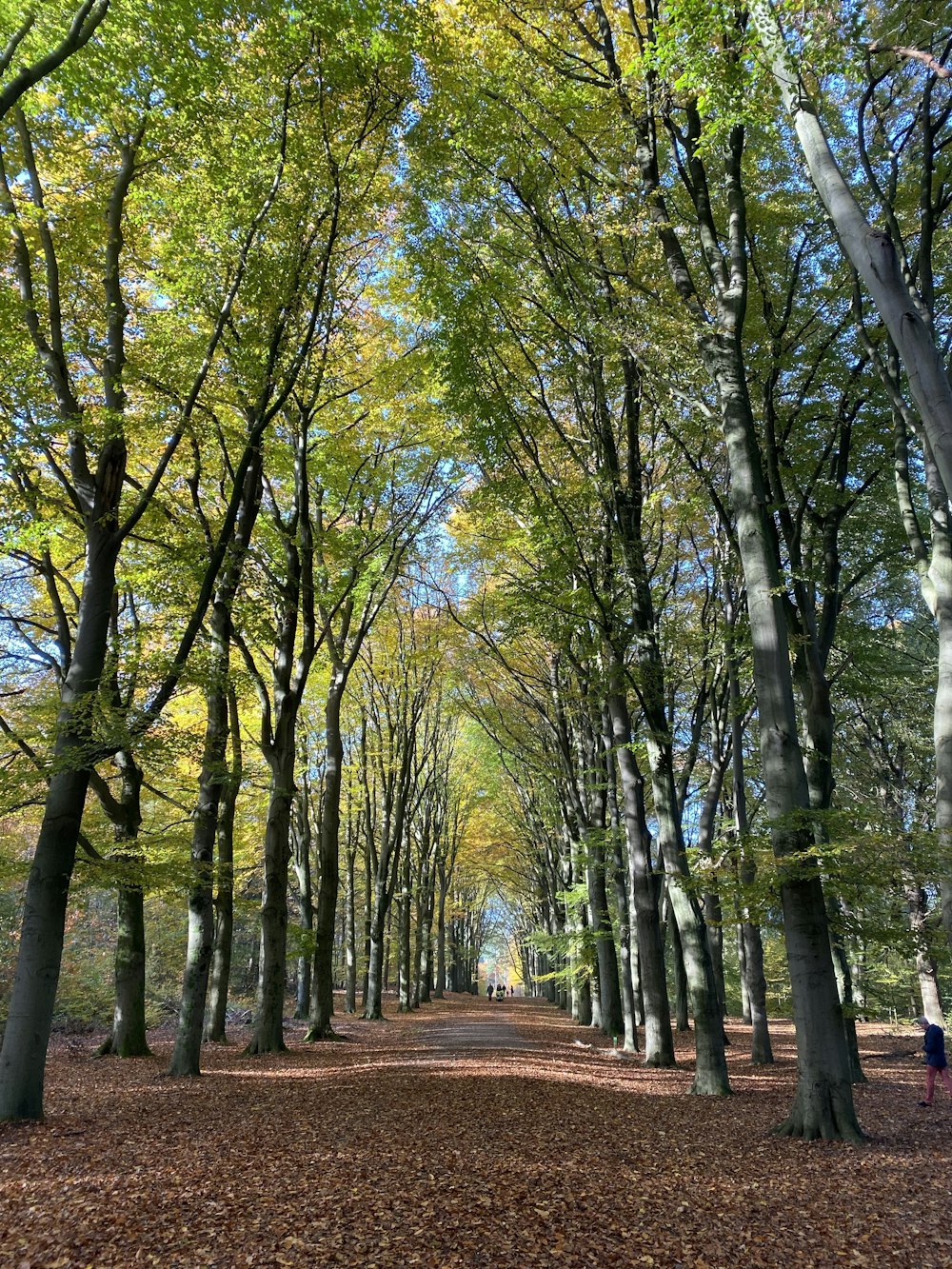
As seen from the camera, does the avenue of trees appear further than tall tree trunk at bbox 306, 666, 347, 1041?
No

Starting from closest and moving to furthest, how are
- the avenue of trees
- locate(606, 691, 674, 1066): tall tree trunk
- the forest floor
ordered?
the forest floor < the avenue of trees < locate(606, 691, 674, 1066): tall tree trunk

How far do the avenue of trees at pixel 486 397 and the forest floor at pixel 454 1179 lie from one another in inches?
42.7

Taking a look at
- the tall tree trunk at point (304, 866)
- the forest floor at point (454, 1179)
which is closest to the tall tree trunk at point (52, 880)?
the forest floor at point (454, 1179)

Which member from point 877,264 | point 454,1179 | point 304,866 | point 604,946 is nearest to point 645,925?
point 604,946

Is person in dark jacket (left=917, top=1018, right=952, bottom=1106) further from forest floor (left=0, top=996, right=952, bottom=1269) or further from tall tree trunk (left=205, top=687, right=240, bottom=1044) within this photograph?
tall tree trunk (left=205, top=687, right=240, bottom=1044)

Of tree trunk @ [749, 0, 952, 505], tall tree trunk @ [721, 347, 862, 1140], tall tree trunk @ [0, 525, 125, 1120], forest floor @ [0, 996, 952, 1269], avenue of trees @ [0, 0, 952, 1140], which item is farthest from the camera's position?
tall tree trunk @ [0, 525, 125, 1120]

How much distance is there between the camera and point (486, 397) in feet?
37.6

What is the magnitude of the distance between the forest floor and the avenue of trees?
3.56ft

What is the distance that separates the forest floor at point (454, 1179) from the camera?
4.05 metres

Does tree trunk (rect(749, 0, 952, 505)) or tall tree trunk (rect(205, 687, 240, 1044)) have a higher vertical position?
tree trunk (rect(749, 0, 952, 505))

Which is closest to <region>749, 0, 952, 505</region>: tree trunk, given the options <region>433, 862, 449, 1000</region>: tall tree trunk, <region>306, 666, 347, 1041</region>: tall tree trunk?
<region>306, 666, 347, 1041</region>: tall tree trunk

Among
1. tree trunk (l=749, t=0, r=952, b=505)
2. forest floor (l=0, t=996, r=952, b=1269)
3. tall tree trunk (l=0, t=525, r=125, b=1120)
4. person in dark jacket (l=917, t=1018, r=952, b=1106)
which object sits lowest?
person in dark jacket (l=917, t=1018, r=952, b=1106)

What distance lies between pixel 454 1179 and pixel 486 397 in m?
10.2

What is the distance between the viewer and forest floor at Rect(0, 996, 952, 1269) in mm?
4047
